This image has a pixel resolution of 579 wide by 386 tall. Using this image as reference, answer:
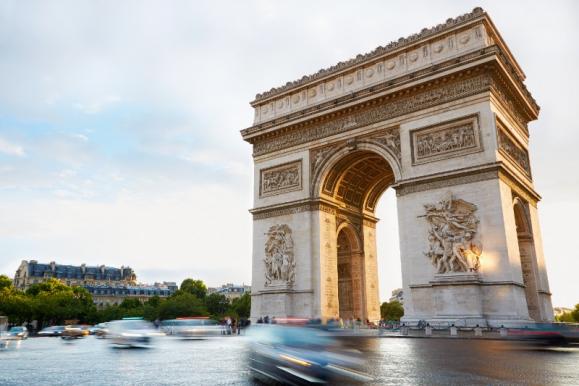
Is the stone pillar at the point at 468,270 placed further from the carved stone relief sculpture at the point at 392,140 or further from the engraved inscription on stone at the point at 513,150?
the carved stone relief sculpture at the point at 392,140

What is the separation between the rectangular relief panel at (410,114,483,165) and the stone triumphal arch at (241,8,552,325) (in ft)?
0.17

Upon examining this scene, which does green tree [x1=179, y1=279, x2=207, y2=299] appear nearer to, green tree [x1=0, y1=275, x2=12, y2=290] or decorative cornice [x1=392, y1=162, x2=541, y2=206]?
green tree [x1=0, y1=275, x2=12, y2=290]

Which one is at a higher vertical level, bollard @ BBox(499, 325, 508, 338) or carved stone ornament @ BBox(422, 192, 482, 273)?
carved stone ornament @ BBox(422, 192, 482, 273)

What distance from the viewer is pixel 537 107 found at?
1136 inches

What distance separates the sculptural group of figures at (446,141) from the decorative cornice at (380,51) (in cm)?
542

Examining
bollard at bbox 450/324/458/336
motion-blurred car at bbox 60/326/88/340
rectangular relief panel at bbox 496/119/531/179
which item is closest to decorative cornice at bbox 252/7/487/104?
rectangular relief panel at bbox 496/119/531/179

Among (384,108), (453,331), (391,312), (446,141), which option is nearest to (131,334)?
(453,331)

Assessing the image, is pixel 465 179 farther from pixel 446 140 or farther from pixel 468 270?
pixel 468 270

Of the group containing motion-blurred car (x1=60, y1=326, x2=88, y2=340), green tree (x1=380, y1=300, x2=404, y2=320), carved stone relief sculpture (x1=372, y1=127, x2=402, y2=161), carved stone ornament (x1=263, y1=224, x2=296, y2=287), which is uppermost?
carved stone relief sculpture (x1=372, y1=127, x2=402, y2=161)

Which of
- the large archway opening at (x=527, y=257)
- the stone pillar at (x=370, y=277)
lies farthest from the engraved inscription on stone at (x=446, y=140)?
the stone pillar at (x=370, y=277)

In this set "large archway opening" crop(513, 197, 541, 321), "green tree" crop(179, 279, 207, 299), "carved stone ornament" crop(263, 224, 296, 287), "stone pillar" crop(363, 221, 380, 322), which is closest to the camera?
"large archway opening" crop(513, 197, 541, 321)

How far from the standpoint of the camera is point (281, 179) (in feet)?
97.4

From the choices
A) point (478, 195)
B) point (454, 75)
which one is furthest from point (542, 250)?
point (454, 75)

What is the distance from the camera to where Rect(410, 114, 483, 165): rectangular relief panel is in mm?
22891
